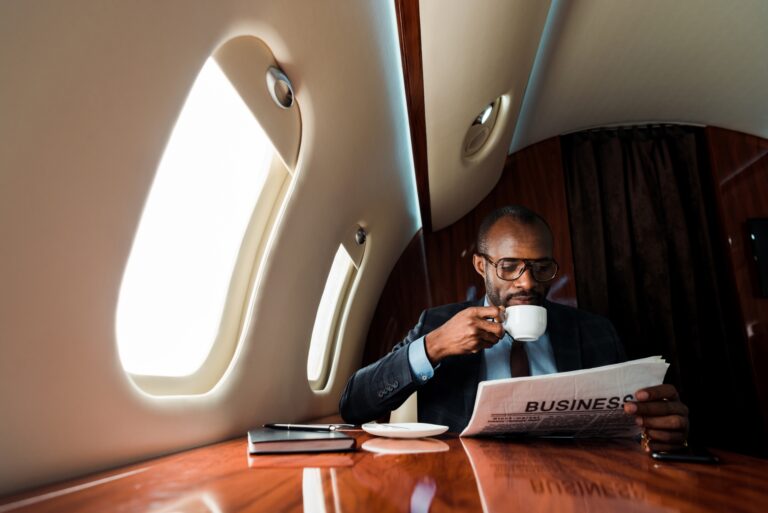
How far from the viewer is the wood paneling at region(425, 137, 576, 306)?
9.96 feet

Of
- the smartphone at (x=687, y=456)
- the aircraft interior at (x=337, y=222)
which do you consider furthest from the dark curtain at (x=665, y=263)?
the smartphone at (x=687, y=456)

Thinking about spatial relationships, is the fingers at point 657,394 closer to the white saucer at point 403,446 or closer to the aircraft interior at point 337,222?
the aircraft interior at point 337,222

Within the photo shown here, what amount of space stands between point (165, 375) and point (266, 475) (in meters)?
0.53

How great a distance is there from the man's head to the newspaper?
0.64m

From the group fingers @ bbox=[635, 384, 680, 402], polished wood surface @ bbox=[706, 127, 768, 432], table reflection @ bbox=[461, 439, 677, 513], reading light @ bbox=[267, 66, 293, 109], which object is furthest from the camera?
polished wood surface @ bbox=[706, 127, 768, 432]

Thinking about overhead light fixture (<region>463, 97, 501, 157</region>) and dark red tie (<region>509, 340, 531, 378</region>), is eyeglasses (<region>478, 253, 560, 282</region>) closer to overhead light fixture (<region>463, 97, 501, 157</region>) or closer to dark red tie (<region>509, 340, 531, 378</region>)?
dark red tie (<region>509, 340, 531, 378</region>)

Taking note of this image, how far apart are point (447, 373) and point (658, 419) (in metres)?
0.72

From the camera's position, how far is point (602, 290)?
2.88m

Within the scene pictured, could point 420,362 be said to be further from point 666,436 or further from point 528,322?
point 666,436

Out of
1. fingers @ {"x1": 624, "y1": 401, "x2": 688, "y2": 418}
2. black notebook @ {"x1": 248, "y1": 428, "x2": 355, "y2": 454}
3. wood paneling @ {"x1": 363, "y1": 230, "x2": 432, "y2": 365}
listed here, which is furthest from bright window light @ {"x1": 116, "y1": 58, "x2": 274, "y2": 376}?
wood paneling @ {"x1": 363, "y1": 230, "x2": 432, "y2": 365}

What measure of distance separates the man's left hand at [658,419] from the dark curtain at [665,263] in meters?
1.95

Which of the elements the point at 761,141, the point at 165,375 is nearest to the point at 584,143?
the point at 761,141

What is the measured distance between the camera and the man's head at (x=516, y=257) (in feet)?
5.58

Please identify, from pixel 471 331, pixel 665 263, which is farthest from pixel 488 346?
pixel 665 263
